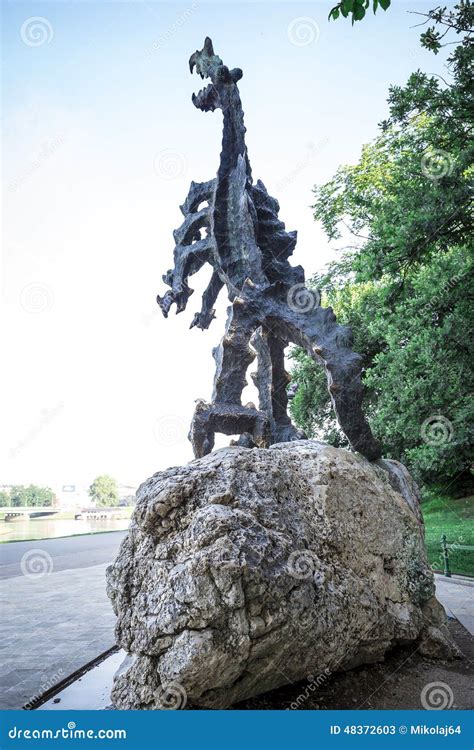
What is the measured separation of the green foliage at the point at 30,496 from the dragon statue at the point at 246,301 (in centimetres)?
1659

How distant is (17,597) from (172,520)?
265 inches

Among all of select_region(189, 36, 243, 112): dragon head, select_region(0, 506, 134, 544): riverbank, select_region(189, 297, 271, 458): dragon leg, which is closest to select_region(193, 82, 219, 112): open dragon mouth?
select_region(189, 36, 243, 112): dragon head

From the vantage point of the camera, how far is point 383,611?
161 inches

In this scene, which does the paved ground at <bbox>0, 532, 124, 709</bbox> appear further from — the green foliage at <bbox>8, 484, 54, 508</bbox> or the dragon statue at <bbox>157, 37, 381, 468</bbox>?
the green foliage at <bbox>8, 484, 54, 508</bbox>

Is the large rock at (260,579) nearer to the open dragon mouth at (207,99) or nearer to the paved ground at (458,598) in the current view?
the paved ground at (458,598)

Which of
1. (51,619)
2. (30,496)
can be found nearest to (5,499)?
(30,496)

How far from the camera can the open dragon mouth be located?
268 inches

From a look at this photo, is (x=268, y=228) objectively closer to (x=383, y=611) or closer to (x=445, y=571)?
(x=383, y=611)

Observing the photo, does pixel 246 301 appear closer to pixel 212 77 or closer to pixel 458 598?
pixel 212 77

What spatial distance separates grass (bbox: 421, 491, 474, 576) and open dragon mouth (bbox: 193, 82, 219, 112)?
8.57 meters

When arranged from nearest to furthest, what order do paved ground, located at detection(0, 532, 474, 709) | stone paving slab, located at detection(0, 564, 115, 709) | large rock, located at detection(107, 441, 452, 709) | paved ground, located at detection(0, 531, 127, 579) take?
1. large rock, located at detection(107, 441, 452, 709)
2. stone paving slab, located at detection(0, 564, 115, 709)
3. paved ground, located at detection(0, 532, 474, 709)
4. paved ground, located at detection(0, 531, 127, 579)

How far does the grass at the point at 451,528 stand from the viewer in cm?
1194

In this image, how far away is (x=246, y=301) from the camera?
5797 mm
